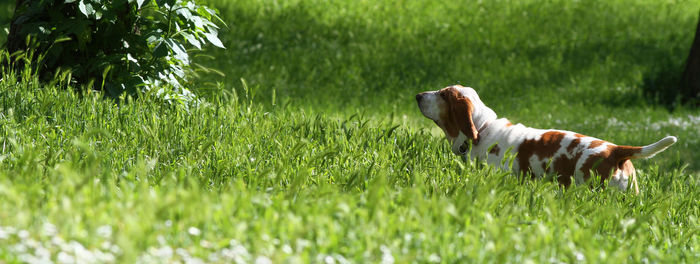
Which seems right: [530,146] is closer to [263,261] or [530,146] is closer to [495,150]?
[495,150]

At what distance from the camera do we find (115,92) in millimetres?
5668

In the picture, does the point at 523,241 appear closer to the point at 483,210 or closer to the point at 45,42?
the point at 483,210

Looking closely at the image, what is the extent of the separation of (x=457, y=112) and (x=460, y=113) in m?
0.03

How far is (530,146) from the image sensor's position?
4.97 meters

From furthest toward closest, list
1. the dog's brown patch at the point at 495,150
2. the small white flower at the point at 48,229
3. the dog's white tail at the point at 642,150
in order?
the dog's brown patch at the point at 495,150
the dog's white tail at the point at 642,150
the small white flower at the point at 48,229

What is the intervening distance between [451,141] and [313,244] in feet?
9.90

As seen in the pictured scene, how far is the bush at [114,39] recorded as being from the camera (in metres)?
5.54

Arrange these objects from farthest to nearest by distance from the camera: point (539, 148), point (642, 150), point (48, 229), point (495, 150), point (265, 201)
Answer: point (495, 150) < point (539, 148) < point (642, 150) < point (265, 201) < point (48, 229)

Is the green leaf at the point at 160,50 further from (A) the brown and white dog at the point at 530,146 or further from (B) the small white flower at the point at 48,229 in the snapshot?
(B) the small white flower at the point at 48,229

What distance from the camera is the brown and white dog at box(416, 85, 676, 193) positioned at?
A: 471 centimetres

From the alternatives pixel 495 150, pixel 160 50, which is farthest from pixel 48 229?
pixel 495 150

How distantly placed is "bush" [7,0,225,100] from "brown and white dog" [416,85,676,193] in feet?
6.53

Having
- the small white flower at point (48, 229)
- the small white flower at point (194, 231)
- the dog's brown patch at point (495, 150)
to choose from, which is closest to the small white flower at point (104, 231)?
the small white flower at point (48, 229)

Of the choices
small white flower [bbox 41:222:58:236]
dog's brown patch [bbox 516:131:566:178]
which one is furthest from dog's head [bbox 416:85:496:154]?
small white flower [bbox 41:222:58:236]
